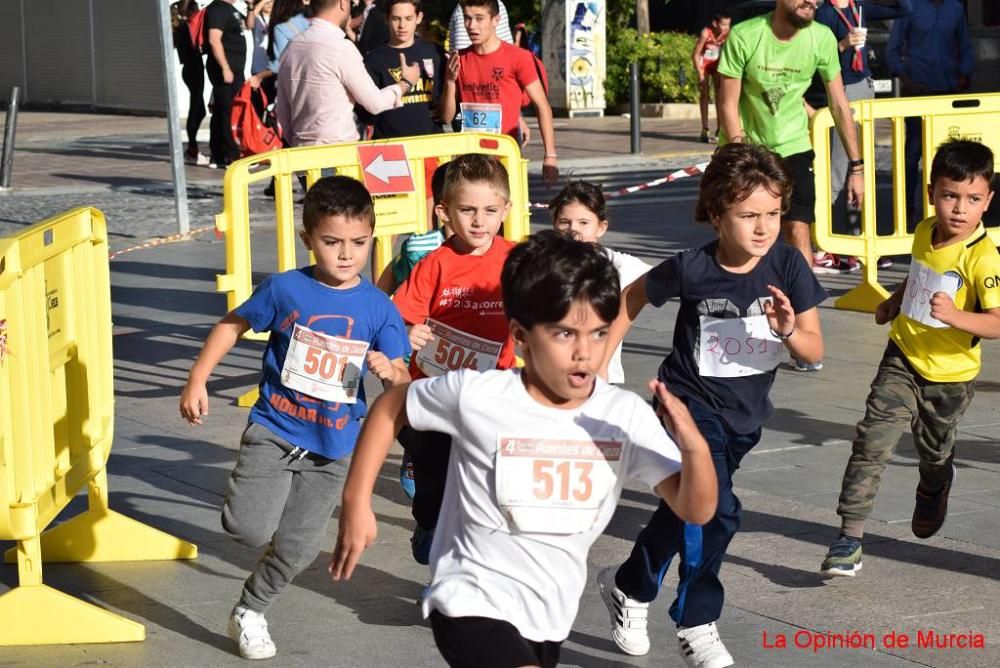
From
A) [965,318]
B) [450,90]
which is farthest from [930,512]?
[450,90]

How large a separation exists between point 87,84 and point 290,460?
29770 millimetres

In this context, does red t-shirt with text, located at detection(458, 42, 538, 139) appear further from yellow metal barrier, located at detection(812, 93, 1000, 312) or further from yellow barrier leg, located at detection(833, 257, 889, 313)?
yellow barrier leg, located at detection(833, 257, 889, 313)

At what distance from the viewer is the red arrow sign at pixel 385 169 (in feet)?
28.3

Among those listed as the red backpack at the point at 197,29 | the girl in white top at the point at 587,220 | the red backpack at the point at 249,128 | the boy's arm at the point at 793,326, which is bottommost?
the boy's arm at the point at 793,326

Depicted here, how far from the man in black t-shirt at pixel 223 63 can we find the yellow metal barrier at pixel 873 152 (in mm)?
10534

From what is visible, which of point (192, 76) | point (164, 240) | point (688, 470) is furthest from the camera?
point (192, 76)

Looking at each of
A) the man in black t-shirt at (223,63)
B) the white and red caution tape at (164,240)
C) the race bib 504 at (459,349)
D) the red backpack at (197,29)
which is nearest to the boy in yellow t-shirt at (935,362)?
the race bib 504 at (459,349)

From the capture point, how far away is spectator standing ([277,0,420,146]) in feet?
A: 32.0

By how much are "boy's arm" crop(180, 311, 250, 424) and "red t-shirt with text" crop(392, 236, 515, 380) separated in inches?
29.4

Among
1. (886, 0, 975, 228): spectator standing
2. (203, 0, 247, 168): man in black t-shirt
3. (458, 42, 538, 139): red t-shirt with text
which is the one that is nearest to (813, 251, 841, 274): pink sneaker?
(886, 0, 975, 228): spectator standing

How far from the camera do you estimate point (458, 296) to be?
18.6 feet

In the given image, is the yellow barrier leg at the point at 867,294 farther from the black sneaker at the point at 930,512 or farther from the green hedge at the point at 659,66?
the green hedge at the point at 659,66

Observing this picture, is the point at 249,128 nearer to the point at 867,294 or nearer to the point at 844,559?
the point at 867,294

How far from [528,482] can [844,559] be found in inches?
89.5
